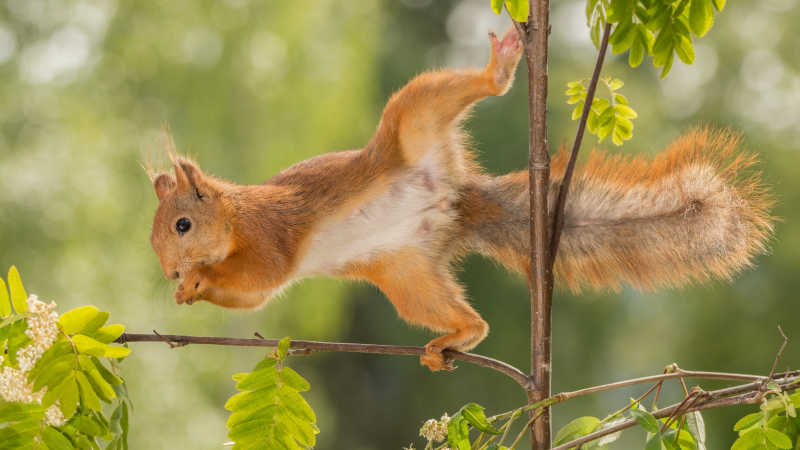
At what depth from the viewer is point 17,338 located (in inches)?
25.5

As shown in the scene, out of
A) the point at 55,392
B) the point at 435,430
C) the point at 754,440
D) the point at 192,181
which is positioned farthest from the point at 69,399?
the point at 754,440

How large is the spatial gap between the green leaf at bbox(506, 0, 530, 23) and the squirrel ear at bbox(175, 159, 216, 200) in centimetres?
51

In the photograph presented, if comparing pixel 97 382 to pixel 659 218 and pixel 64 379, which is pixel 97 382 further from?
pixel 659 218

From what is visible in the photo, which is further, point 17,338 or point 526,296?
Result: point 526,296

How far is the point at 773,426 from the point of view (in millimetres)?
606

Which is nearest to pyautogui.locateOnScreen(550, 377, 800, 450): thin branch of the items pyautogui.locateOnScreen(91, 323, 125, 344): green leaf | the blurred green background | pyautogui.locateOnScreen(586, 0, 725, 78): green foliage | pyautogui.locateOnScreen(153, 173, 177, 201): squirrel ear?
pyautogui.locateOnScreen(586, 0, 725, 78): green foliage

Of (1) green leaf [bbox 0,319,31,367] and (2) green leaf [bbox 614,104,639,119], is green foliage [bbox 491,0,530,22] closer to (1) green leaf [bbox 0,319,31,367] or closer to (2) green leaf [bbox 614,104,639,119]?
(2) green leaf [bbox 614,104,639,119]

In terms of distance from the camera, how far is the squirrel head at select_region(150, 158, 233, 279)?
3.08ft

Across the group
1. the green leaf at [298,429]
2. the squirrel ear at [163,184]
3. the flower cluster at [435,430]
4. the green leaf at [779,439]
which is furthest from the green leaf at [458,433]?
the squirrel ear at [163,184]

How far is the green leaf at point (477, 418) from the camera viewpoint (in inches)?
25.2

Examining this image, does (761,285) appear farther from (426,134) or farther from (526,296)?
(426,134)

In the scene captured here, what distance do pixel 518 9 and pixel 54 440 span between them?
1.71 feet

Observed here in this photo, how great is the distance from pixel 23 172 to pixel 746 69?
336 centimetres

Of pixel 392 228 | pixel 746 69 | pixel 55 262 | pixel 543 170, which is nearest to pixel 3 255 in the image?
pixel 55 262
